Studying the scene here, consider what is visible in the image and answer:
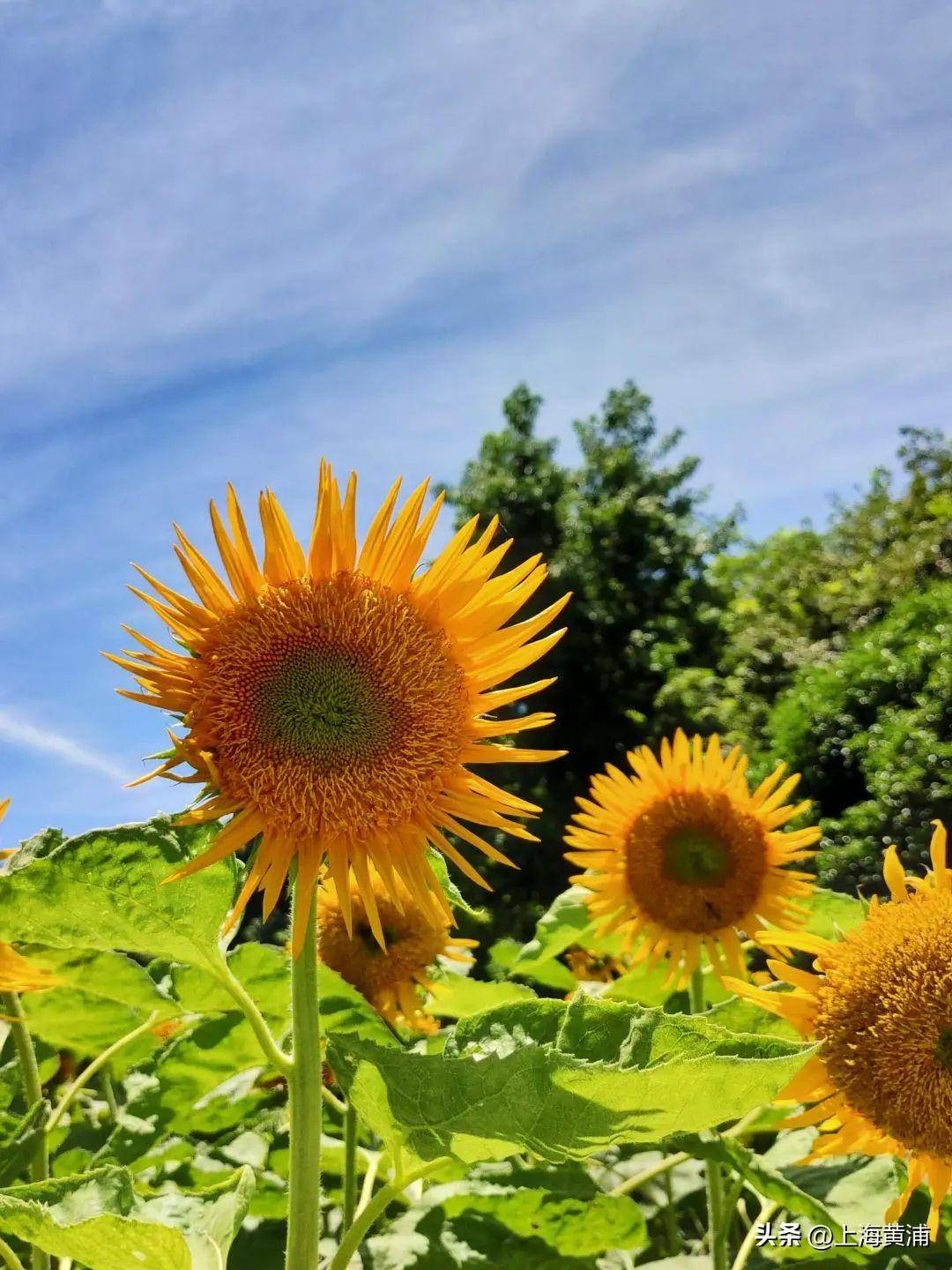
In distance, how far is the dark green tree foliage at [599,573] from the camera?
61.3 ft

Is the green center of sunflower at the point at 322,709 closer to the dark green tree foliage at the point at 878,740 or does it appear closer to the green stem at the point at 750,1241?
the green stem at the point at 750,1241

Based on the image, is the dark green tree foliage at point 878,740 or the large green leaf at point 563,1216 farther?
the dark green tree foliage at point 878,740

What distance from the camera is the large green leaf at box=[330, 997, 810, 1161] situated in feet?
3.30

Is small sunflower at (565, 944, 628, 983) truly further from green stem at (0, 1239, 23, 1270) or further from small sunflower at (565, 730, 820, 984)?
green stem at (0, 1239, 23, 1270)

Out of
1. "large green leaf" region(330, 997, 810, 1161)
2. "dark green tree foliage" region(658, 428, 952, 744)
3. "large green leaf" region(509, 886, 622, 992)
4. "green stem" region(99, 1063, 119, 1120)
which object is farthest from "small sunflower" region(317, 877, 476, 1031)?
"dark green tree foliage" region(658, 428, 952, 744)

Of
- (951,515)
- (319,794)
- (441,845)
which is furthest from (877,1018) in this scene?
(951,515)

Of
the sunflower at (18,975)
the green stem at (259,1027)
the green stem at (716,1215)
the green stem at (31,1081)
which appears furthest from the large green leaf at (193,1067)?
the green stem at (716,1215)

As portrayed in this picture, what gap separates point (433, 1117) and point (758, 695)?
1652 cm

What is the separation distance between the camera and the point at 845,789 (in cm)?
948

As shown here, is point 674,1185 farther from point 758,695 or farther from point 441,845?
point 758,695

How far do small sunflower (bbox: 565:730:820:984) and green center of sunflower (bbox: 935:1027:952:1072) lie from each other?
83cm

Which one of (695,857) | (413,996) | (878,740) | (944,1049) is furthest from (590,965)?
(878,740)

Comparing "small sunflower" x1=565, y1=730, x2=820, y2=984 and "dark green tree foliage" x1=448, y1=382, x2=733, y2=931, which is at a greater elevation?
"dark green tree foliage" x1=448, y1=382, x2=733, y2=931

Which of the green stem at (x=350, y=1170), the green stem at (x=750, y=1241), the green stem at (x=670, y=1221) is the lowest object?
the green stem at (x=670, y=1221)
